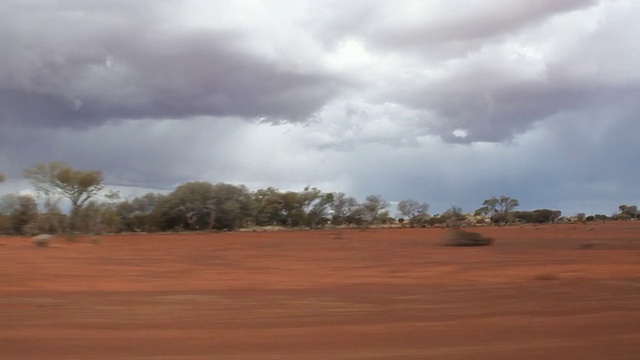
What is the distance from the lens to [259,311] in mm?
11094

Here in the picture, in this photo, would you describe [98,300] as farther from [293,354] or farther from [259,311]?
[293,354]

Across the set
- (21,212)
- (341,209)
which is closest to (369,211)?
(341,209)

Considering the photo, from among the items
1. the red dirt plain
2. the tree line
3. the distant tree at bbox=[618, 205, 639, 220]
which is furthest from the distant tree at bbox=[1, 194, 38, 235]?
the distant tree at bbox=[618, 205, 639, 220]

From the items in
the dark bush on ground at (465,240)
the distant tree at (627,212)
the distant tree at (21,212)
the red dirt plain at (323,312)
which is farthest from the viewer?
the distant tree at (627,212)

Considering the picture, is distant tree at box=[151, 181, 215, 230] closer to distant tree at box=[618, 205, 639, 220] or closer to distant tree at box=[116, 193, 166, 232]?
distant tree at box=[116, 193, 166, 232]

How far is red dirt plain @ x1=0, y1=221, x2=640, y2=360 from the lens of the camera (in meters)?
8.12

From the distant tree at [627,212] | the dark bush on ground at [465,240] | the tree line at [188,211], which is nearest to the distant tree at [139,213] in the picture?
the tree line at [188,211]

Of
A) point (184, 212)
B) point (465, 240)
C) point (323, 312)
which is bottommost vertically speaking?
point (323, 312)

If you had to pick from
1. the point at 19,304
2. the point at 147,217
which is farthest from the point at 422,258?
the point at 147,217

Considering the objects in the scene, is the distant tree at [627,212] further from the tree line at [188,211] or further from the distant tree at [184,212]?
the distant tree at [184,212]

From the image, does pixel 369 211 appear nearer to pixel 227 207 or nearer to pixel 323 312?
pixel 227 207

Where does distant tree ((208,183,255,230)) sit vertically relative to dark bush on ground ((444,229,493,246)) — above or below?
above

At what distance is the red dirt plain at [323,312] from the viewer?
812 cm

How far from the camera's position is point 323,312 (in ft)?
35.8
